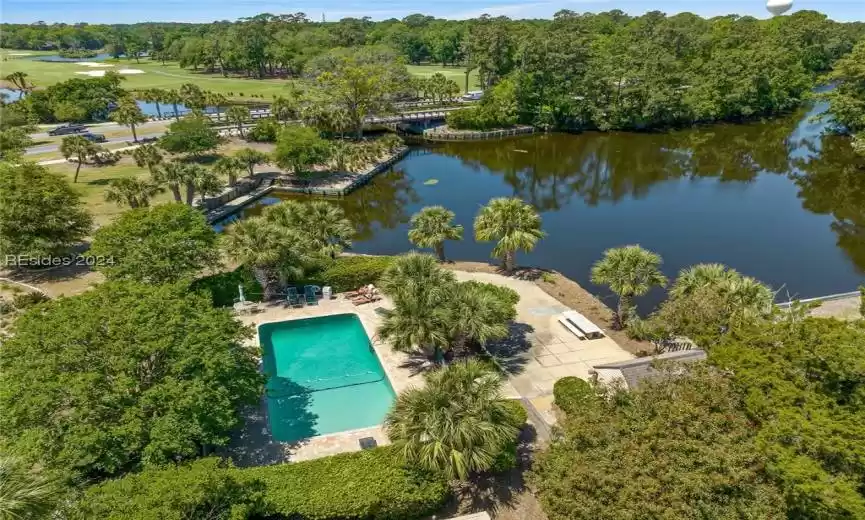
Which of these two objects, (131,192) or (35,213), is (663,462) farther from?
(131,192)

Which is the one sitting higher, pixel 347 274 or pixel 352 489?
pixel 347 274

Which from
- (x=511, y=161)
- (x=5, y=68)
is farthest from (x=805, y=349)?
(x=5, y=68)

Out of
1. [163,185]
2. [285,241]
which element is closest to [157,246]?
[285,241]

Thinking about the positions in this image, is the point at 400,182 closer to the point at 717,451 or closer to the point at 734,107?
the point at 717,451

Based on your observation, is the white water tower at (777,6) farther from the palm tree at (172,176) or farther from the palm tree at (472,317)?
the palm tree at (172,176)

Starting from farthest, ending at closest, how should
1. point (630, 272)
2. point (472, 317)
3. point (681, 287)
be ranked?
1. point (630, 272)
2. point (681, 287)
3. point (472, 317)

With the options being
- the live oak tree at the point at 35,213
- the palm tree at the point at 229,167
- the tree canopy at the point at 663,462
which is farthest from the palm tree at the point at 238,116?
the tree canopy at the point at 663,462

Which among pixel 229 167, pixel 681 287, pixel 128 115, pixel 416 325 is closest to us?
pixel 416 325
